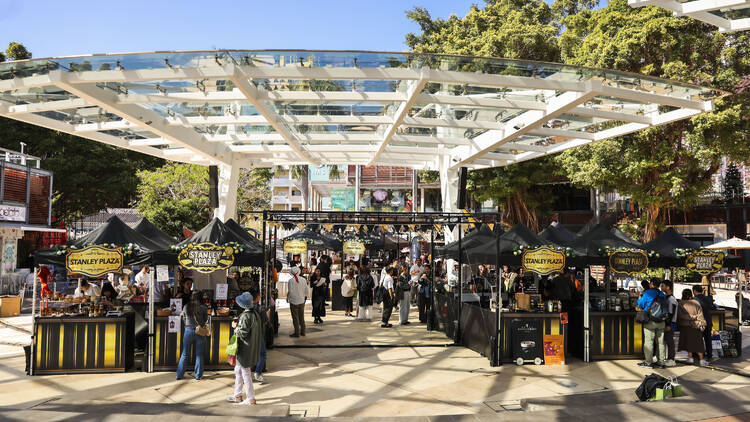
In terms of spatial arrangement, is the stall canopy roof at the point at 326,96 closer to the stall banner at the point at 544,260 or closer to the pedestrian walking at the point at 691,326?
the stall banner at the point at 544,260

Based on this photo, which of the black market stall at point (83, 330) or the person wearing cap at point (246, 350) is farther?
the black market stall at point (83, 330)

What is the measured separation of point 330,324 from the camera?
15.1m

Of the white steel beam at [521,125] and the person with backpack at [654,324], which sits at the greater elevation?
the white steel beam at [521,125]

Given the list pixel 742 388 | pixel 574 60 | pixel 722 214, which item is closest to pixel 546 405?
pixel 742 388

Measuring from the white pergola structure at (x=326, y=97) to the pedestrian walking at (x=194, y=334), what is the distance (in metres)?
3.80

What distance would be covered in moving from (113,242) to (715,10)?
10228mm

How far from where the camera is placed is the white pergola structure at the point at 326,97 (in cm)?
946

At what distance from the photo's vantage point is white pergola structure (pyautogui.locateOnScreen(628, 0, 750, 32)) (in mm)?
7633

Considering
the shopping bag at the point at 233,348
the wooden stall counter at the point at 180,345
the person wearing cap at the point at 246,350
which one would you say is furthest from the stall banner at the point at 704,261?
the wooden stall counter at the point at 180,345

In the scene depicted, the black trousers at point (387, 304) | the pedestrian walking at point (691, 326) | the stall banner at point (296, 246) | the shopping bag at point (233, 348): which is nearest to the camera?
the shopping bag at point (233, 348)

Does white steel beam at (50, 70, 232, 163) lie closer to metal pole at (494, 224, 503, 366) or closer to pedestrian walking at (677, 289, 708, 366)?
metal pole at (494, 224, 503, 366)

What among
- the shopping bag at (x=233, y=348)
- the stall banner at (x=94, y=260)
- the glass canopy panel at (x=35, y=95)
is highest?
the glass canopy panel at (x=35, y=95)

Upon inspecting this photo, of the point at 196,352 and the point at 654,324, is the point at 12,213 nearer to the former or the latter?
the point at 196,352

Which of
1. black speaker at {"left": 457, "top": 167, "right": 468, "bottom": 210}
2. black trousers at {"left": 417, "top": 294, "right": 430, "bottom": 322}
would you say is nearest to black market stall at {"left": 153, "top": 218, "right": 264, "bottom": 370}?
black trousers at {"left": 417, "top": 294, "right": 430, "bottom": 322}
